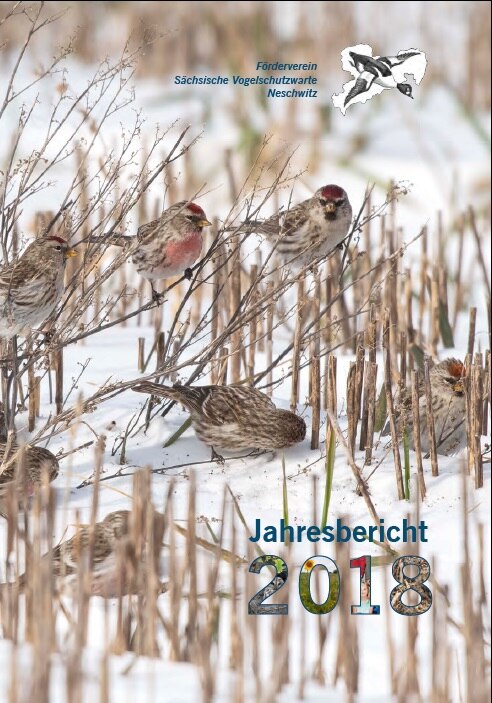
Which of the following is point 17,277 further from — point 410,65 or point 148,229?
point 410,65

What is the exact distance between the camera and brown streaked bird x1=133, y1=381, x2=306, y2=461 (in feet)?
19.4

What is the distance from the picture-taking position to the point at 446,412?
6234 mm

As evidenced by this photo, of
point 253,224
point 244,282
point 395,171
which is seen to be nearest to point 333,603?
point 253,224

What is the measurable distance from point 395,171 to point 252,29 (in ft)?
7.30

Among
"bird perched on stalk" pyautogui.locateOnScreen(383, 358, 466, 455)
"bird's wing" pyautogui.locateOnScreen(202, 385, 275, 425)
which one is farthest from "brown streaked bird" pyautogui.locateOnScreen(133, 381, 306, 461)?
"bird perched on stalk" pyautogui.locateOnScreen(383, 358, 466, 455)

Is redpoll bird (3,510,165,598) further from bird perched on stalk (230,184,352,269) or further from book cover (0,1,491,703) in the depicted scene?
bird perched on stalk (230,184,352,269)

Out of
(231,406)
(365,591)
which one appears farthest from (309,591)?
(231,406)

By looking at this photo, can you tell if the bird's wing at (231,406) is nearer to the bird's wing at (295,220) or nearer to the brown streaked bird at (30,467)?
the brown streaked bird at (30,467)

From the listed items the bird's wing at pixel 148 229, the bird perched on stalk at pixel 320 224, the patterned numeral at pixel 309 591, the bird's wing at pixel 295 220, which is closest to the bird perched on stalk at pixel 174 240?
the bird's wing at pixel 148 229

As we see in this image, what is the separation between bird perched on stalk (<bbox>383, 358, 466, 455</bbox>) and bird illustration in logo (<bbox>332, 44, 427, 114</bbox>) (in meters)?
1.41

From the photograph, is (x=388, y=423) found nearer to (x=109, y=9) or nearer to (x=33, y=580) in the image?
(x=33, y=580)

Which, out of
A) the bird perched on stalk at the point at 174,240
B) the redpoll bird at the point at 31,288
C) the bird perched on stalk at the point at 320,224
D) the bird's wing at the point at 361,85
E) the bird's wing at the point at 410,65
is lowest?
the redpoll bird at the point at 31,288

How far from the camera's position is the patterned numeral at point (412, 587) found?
12.8 ft

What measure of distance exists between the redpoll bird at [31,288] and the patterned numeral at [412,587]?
2.29m
